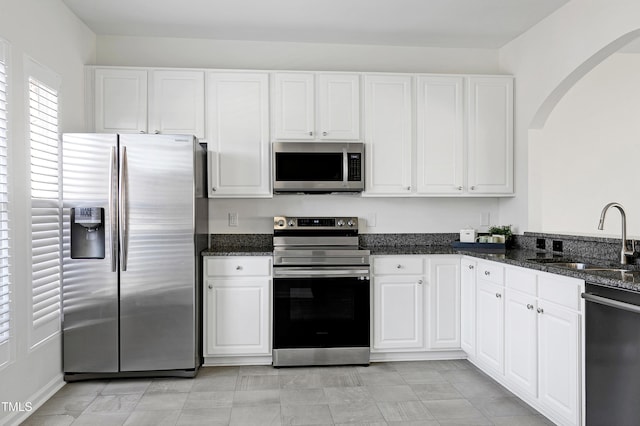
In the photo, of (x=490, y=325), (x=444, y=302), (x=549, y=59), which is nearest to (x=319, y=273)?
(x=444, y=302)

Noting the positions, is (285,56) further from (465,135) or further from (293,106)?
(465,135)

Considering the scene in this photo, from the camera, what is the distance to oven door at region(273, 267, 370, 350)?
3.65m

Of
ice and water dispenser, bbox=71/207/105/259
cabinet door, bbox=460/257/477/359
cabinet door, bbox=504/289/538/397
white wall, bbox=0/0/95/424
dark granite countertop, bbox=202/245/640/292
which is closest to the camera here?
dark granite countertop, bbox=202/245/640/292

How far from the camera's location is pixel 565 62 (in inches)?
133

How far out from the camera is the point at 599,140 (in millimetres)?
4527

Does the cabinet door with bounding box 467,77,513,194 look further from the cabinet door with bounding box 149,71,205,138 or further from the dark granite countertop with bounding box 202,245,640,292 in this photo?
the cabinet door with bounding box 149,71,205,138

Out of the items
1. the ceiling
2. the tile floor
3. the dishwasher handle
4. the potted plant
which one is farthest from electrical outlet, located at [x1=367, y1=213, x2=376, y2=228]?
the dishwasher handle

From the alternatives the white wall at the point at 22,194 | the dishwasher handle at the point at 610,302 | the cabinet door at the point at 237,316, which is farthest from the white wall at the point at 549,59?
the white wall at the point at 22,194

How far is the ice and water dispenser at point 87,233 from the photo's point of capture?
330cm

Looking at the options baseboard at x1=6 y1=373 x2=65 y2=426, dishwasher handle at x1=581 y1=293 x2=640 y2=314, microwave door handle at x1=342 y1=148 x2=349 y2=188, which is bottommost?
baseboard at x1=6 y1=373 x2=65 y2=426

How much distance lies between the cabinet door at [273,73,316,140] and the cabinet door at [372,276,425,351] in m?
1.35

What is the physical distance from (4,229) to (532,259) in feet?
10.4

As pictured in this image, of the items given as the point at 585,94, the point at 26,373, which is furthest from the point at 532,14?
the point at 26,373

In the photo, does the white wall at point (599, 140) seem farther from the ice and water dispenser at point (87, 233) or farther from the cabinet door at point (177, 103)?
the ice and water dispenser at point (87, 233)
